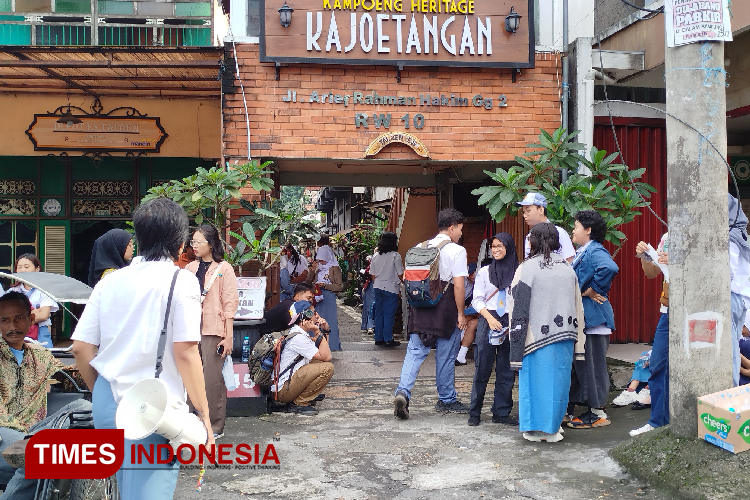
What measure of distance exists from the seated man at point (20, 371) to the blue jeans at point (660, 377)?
3.92m

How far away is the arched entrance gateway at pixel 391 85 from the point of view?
8.06 m

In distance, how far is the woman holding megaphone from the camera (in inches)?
107

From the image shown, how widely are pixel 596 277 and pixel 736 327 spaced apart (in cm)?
114

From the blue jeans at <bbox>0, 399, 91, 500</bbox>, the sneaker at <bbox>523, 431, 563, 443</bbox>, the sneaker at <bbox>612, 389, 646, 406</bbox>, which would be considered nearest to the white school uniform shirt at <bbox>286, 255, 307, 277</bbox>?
the sneaker at <bbox>612, 389, 646, 406</bbox>

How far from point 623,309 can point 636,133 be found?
7.39ft

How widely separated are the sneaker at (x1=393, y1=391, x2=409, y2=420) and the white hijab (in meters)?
4.23

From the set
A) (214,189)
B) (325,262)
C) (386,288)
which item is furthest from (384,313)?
(214,189)

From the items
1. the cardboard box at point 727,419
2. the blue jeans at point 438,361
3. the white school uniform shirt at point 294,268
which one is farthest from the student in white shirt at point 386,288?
the cardboard box at point 727,419

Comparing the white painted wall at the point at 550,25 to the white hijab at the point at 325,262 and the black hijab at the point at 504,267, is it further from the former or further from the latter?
the white hijab at the point at 325,262

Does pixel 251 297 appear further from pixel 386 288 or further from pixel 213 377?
pixel 386 288

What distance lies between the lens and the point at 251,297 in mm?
6984

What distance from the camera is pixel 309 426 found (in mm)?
6023

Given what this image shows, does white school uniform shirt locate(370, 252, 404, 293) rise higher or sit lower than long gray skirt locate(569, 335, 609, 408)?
higher

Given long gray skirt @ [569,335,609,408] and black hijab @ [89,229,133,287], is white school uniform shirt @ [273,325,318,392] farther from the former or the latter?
long gray skirt @ [569,335,609,408]
